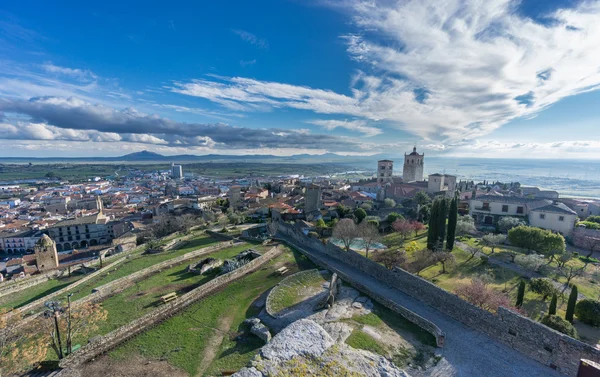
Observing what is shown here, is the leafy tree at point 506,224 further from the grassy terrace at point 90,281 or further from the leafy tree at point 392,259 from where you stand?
the grassy terrace at point 90,281

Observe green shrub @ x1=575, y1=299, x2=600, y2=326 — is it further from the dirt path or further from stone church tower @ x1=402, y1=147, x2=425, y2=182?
stone church tower @ x1=402, y1=147, x2=425, y2=182

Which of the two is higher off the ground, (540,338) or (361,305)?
(540,338)

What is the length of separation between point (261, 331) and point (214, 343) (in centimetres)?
247

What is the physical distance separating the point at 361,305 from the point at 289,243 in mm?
15359

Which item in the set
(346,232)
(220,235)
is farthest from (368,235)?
(220,235)

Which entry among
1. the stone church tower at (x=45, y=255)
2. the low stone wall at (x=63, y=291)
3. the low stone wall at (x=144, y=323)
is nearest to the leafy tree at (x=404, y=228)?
the low stone wall at (x=144, y=323)

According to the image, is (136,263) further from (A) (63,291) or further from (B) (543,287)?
(B) (543,287)

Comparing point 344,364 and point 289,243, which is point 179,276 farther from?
point 344,364

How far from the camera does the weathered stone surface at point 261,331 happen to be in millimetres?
13595

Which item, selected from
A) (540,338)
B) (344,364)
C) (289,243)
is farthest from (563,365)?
(289,243)

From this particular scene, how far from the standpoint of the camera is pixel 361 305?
17297mm

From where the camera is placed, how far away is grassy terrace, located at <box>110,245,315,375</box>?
12477 mm

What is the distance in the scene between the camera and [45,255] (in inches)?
1246

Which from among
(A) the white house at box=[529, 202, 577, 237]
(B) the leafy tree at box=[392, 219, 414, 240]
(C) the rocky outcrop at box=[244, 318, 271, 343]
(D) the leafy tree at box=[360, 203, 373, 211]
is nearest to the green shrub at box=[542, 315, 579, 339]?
(C) the rocky outcrop at box=[244, 318, 271, 343]
